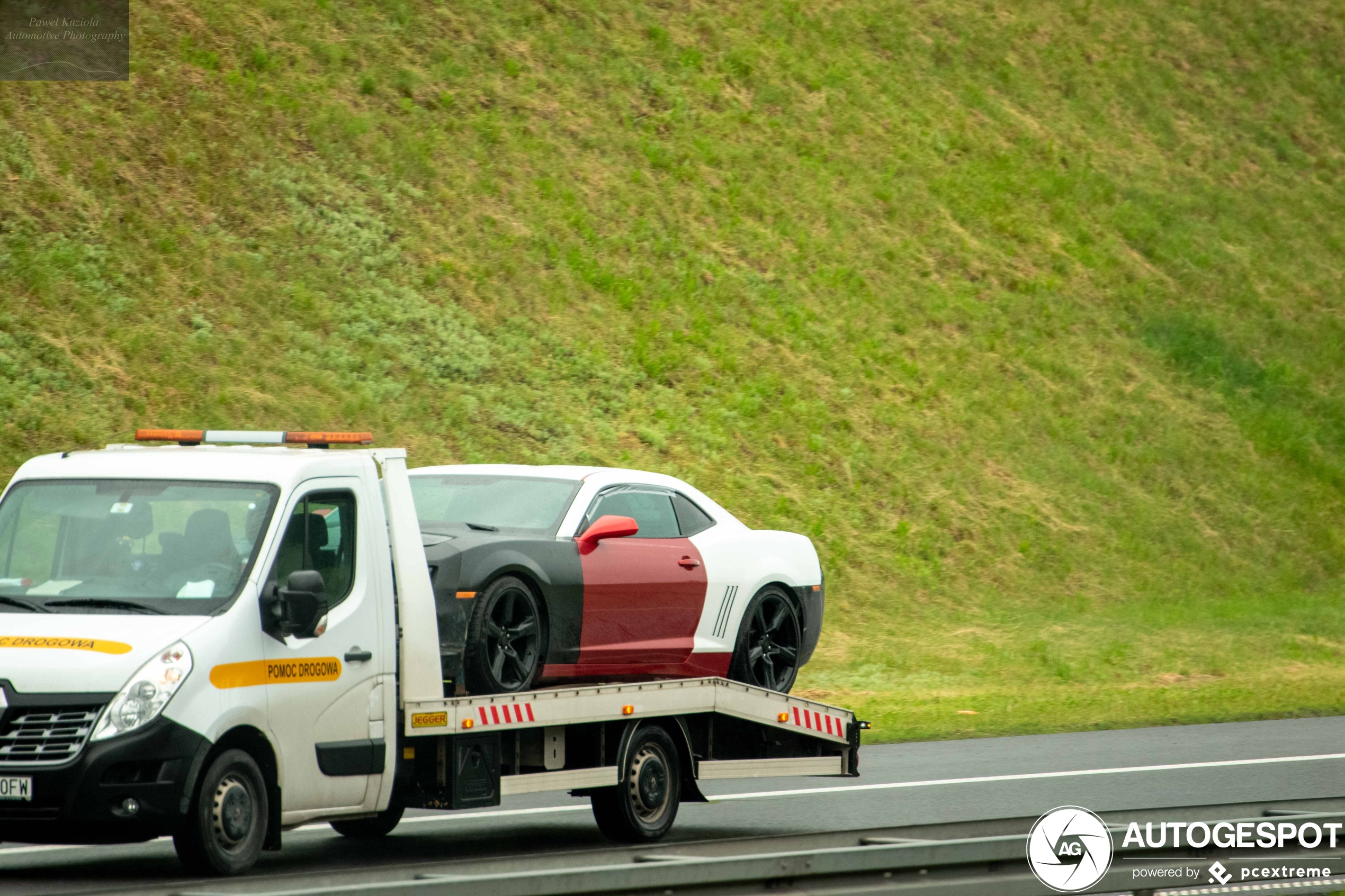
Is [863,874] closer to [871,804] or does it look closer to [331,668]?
[331,668]

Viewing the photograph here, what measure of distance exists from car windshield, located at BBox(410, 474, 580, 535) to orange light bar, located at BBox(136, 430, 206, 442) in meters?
1.59

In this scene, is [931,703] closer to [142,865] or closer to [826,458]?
[826,458]

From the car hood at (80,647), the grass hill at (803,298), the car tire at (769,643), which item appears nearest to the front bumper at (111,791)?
the car hood at (80,647)

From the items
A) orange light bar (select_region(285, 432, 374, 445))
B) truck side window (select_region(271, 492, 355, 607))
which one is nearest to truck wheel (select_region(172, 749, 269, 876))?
truck side window (select_region(271, 492, 355, 607))

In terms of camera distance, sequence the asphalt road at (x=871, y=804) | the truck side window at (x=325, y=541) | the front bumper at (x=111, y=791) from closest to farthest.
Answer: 1. the front bumper at (x=111, y=791)
2. the asphalt road at (x=871, y=804)
3. the truck side window at (x=325, y=541)

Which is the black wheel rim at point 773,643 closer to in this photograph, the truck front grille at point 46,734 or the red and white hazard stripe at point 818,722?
the red and white hazard stripe at point 818,722

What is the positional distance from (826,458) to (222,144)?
1178cm

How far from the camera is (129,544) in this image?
8.88 m

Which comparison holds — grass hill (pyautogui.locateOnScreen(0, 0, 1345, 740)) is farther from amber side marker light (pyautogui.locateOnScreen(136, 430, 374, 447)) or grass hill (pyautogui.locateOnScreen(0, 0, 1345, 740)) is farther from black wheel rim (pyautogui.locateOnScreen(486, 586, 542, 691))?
amber side marker light (pyautogui.locateOnScreen(136, 430, 374, 447))

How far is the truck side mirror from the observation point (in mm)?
8609

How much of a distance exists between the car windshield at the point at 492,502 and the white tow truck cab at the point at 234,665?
1.14 meters

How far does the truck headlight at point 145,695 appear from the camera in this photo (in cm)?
805

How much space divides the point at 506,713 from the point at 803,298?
2445 cm

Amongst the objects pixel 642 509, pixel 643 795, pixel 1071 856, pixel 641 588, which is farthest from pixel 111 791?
pixel 642 509
